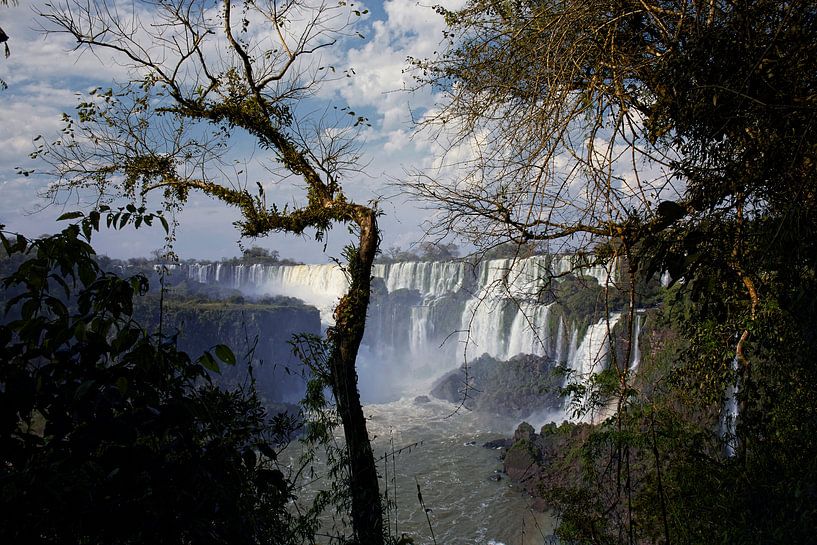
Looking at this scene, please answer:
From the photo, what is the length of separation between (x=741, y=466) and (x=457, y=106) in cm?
228

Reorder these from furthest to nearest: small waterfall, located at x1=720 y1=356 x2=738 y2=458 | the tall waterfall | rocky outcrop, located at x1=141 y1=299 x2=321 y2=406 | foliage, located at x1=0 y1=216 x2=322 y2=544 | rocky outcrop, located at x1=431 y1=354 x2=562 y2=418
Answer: rocky outcrop, located at x1=141 y1=299 x2=321 y2=406
the tall waterfall
rocky outcrop, located at x1=431 y1=354 x2=562 y2=418
small waterfall, located at x1=720 y1=356 x2=738 y2=458
foliage, located at x1=0 y1=216 x2=322 y2=544

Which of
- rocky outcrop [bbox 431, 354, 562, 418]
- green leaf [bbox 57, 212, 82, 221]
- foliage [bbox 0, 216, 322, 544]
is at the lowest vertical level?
rocky outcrop [bbox 431, 354, 562, 418]

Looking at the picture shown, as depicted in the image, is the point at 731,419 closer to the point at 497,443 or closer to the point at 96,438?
the point at 96,438

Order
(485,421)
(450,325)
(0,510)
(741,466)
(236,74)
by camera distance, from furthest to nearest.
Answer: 1. (450,325)
2. (485,421)
3. (236,74)
4. (741,466)
5. (0,510)

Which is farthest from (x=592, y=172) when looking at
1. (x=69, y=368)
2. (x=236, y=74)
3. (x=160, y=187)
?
(x=160, y=187)

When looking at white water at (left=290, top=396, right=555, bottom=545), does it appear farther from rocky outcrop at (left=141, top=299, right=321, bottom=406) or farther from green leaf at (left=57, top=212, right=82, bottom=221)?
rocky outcrop at (left=141, top=299, right=321, bottom=406)

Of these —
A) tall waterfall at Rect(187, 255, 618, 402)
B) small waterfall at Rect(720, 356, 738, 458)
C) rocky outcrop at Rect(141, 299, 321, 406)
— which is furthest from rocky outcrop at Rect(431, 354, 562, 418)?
small waterfall at Rect(720, 356, 738, 458)

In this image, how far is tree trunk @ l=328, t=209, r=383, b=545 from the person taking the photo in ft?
8.43

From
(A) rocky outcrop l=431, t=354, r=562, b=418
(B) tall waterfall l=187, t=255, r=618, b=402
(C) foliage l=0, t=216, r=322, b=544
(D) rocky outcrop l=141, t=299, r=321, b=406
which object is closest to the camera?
(C) foliage l=0, t=216, r=322, b=544

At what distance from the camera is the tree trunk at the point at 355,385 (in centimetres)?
257

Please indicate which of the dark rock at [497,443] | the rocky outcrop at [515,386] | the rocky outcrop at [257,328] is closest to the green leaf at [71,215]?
the dark rock at [497,443]

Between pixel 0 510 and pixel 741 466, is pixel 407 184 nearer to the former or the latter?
pixel 0 510

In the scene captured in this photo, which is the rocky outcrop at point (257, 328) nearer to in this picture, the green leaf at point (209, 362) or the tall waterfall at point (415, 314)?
the tall waterfall at point (415, 314)

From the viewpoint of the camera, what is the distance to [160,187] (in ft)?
13.8
